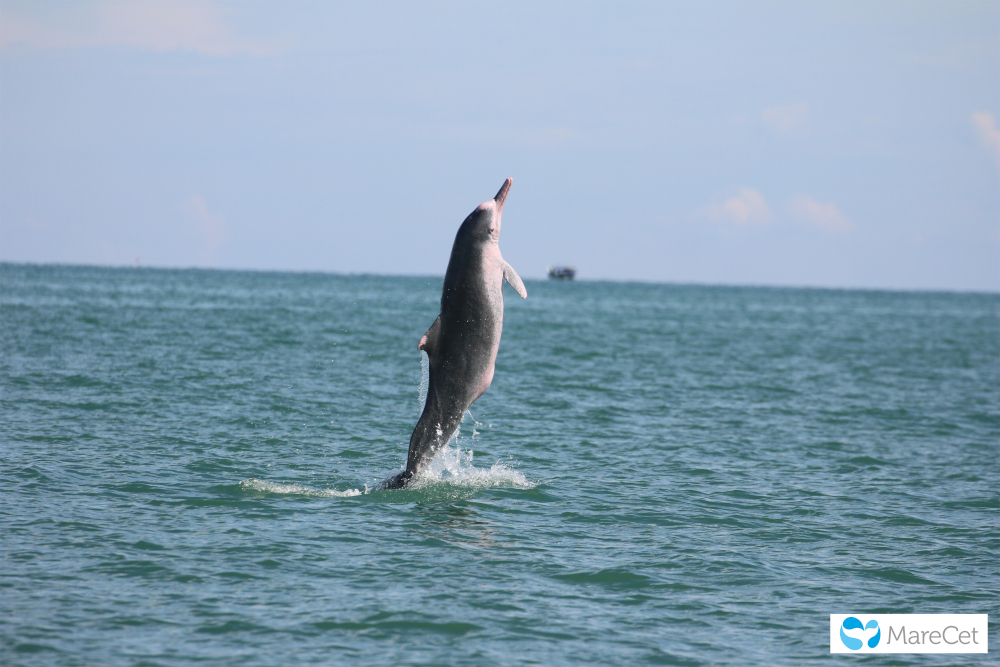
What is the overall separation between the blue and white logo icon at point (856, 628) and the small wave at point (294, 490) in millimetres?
8344

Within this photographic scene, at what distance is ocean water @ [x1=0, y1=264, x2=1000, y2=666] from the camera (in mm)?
10422

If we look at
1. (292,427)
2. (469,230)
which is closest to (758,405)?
(292,427)

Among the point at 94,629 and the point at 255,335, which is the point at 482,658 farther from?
the point at 255,335

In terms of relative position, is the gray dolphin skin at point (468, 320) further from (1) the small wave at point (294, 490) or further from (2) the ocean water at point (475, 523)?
(1) the small wave at point (294, 490)

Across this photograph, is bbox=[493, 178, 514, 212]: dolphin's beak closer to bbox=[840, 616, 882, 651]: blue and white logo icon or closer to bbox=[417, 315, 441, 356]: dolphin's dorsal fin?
bbox=[417, 315, 441, 356]: dolphin's dorsal fin

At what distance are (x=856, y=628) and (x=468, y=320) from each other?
652cm

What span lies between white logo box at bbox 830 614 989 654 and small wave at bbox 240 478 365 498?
8.44 m

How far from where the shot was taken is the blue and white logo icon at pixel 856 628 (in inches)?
427

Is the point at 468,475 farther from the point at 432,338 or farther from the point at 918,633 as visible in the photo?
the point at 918,633

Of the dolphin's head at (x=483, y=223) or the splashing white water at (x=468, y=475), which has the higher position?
the dolphin's head at (x=483, y=223)

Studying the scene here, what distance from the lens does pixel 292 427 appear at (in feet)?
76.7

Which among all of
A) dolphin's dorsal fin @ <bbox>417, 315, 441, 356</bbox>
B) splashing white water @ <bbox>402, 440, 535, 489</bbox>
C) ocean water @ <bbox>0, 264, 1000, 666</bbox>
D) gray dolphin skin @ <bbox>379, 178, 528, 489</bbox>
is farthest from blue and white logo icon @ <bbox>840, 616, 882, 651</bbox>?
splashing white water @ <bbox>402, 440, 535, 489</bbox>

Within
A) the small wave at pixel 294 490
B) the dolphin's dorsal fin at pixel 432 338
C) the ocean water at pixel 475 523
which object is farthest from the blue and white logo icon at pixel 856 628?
the small wave at pixel 294 490

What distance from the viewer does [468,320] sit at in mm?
13180
